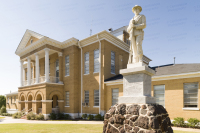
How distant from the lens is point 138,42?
5906 mm

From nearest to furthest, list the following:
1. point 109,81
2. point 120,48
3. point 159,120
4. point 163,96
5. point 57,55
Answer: point 159,120 → point 163,96 → point 109,81 → point 120,48 → point 57,55

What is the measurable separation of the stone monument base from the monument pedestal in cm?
27

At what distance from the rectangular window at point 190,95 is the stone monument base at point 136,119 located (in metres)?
8.22

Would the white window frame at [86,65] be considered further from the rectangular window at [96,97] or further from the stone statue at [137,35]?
the stone statue at [137,35]

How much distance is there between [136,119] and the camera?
4.84 meters

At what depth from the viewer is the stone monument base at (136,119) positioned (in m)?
4.51

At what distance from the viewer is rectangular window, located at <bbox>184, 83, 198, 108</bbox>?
37.6ft

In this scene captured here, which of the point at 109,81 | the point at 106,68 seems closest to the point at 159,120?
the point at 109,81

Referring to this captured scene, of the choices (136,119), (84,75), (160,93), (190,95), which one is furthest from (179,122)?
(84,75)

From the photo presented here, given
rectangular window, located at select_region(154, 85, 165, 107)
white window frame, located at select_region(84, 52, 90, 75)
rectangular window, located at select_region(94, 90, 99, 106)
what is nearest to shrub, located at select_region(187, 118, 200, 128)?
rectangular window, located at select_region(154, 85, 165, 107)

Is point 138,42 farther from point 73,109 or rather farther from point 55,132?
point 73,109

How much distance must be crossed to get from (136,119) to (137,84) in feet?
4.46

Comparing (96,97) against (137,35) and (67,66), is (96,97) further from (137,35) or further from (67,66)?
(137,35)

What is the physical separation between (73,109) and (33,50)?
1164cm
